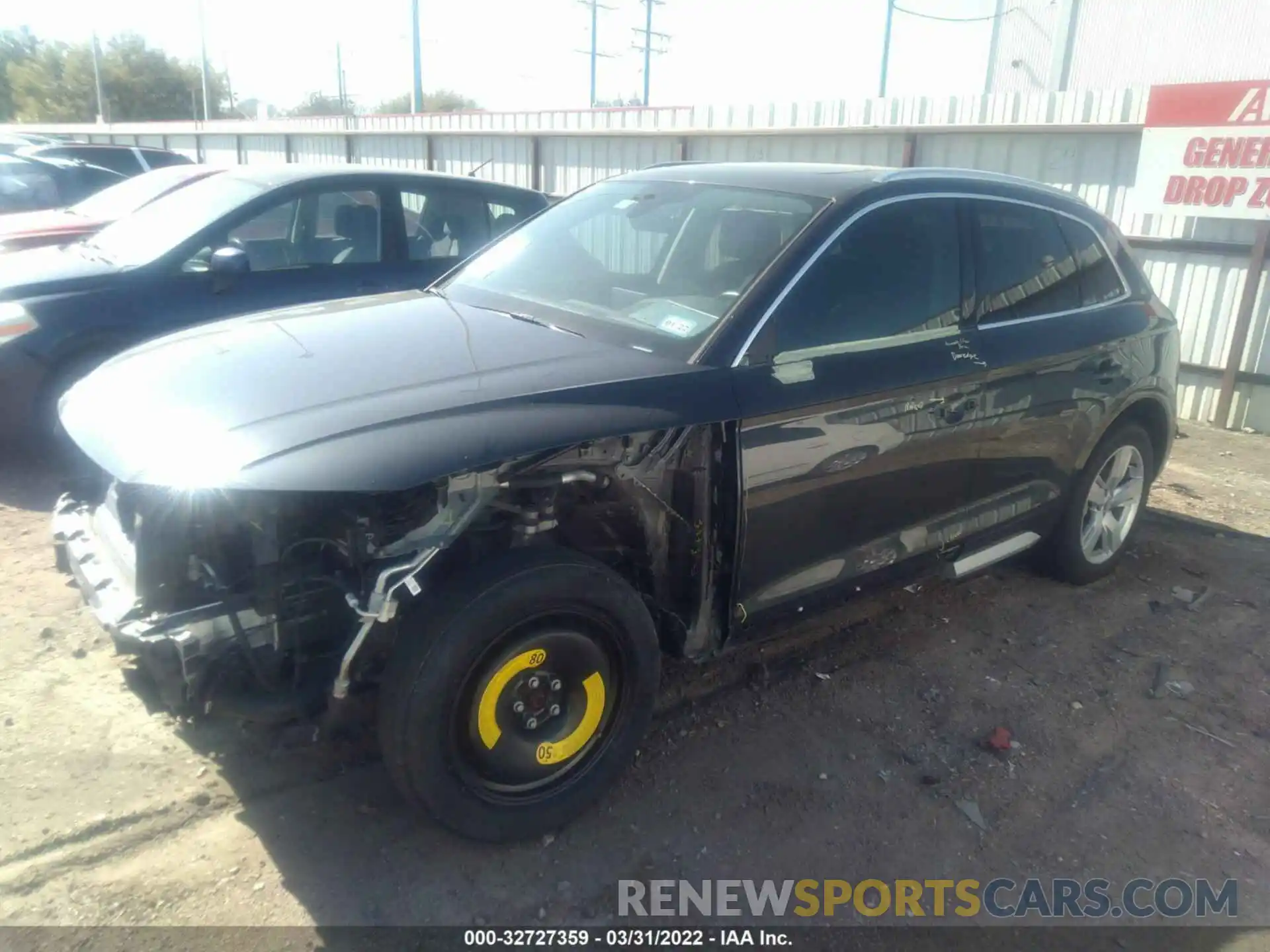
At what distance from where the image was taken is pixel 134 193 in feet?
26.6

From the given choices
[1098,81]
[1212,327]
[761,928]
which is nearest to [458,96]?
[1098,81]

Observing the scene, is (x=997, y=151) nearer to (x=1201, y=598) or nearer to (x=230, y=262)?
(x=1201, y=598)

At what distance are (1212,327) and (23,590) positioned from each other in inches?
328

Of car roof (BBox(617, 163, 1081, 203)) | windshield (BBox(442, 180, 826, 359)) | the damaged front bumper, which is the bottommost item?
the damaged front bumper

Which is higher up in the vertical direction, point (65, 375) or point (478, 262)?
point (478, 262)

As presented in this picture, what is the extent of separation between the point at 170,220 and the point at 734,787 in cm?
510

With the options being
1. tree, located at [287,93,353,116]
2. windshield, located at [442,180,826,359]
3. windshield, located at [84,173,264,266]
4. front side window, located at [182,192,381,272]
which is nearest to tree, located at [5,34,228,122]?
tree, located at [287,93,353,116]

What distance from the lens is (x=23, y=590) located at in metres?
4.24

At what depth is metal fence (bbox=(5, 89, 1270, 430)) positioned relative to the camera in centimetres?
790

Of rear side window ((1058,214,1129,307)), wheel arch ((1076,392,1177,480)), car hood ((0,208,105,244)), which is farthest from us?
car hood ((0,208,105,244))

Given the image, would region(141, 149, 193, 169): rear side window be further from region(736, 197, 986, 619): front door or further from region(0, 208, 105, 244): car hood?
region(736, 197, 986, 619): front door

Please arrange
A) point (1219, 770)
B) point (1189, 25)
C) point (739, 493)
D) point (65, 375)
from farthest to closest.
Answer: point (1189, 25), point (65, 375), point (1219, 770), point (739, 493)

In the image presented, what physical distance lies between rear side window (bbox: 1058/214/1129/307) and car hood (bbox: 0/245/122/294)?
4.99m

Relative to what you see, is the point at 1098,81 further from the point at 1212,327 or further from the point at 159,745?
the point at 159,745
